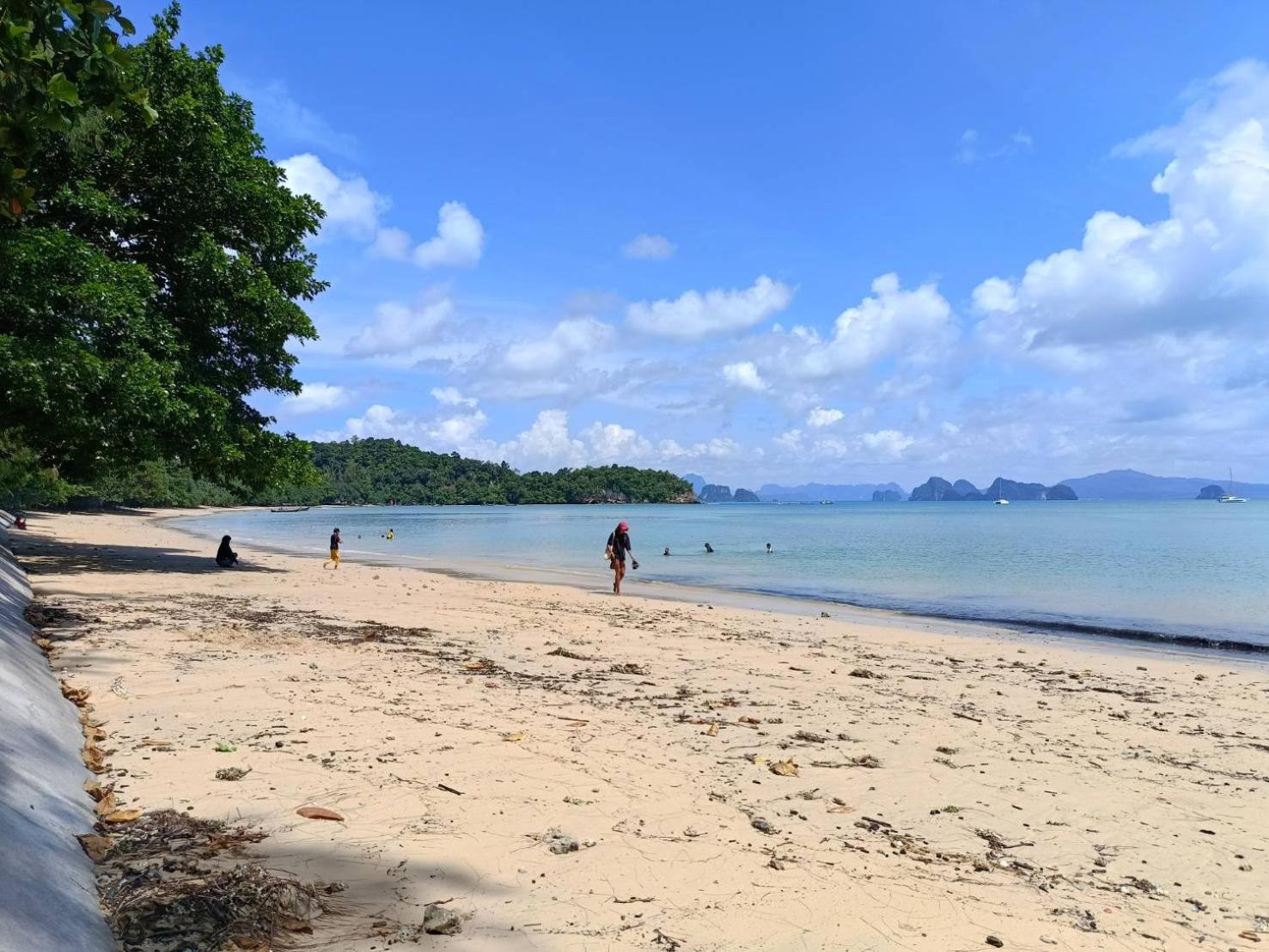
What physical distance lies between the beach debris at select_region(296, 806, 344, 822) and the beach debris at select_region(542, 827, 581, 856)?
112 centimetres

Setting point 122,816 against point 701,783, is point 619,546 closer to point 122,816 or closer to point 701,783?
point 701,783

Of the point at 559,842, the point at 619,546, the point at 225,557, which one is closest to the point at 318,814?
the point at 559,842

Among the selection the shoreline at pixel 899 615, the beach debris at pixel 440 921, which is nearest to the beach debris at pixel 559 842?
the beach debris at pixel 440 921

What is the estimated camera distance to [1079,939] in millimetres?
3420

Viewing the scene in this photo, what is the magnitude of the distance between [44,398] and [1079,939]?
53.0 ft

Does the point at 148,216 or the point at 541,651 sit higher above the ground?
the point at 148,216

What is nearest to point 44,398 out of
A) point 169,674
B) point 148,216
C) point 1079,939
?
point 148,216

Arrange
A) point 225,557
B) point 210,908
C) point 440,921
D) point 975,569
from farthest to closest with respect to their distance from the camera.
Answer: point 975,569
point 225,557
point 440,921
point 210,908

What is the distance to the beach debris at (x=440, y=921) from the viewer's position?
10.3 ft

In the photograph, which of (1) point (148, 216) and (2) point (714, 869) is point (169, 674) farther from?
(1) point (148, 216)

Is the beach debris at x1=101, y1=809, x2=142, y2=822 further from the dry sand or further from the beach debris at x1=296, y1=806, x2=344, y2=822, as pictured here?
the beach debris at x1=296, y1=806, x2=344, y2=822

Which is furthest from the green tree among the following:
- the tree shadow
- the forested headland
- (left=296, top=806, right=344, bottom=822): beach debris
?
the tree shadow

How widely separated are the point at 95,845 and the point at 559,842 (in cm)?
215

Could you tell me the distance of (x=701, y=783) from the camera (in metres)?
5.32
